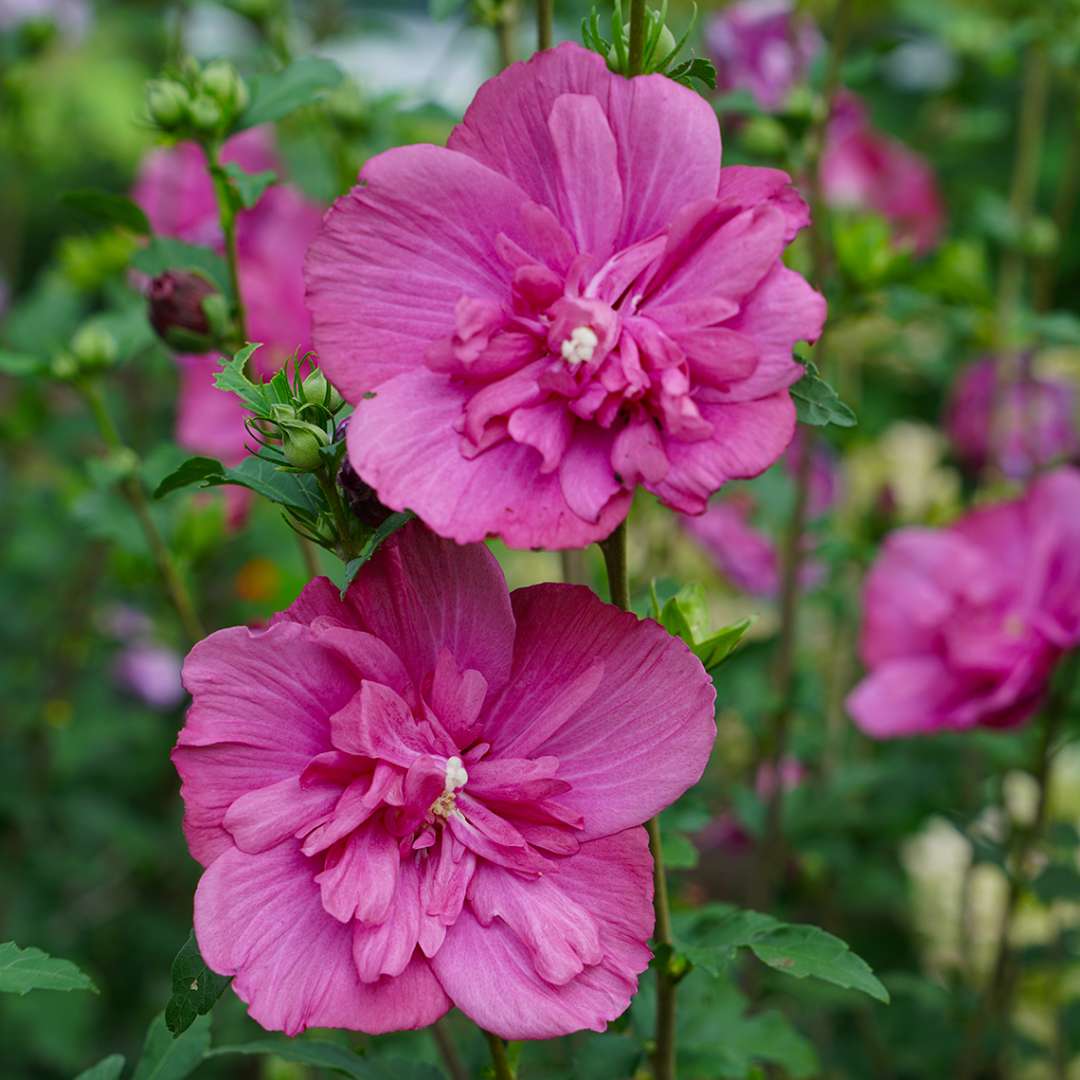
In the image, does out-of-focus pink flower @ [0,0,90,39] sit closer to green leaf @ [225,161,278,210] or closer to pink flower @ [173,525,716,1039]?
green leaf @ [225,161,278,210]

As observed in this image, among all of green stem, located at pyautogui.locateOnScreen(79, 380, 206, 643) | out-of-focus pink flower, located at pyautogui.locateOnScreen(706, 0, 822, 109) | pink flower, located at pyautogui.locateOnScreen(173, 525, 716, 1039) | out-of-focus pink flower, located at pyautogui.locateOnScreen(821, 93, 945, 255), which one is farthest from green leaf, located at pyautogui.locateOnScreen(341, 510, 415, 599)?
out-of-focus pink flower, located at pyautogui.locateOnScreen(821, 93, 945, 255)

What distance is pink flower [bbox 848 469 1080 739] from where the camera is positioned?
1.10 meters

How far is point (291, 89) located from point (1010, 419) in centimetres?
118

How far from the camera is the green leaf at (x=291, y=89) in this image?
91cm

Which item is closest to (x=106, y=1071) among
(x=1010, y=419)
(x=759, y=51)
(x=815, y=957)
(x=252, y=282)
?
(x=815, y=957)

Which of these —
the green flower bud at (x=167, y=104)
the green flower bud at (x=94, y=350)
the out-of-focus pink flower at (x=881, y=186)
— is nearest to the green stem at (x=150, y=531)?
the green flower bud at (x=94, y=350)

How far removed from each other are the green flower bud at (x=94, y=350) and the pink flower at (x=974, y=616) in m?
0.70

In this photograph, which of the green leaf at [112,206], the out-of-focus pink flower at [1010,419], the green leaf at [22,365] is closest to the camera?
the green leaf at [112,206]

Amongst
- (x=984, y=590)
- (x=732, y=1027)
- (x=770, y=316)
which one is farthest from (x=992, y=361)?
(x=770, y=316)

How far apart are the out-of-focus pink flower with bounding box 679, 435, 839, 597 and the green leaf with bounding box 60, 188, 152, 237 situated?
2.99 feet

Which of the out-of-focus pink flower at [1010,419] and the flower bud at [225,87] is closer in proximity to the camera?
the flower bud at [225,87]

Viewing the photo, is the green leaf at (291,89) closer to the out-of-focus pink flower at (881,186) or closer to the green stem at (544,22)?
the green stem at (544,22)

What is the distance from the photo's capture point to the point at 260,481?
0.66m

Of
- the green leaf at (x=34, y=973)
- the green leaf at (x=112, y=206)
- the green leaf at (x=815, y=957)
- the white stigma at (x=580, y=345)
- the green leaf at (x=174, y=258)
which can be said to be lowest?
the green leaf at (x=815, y=957)
